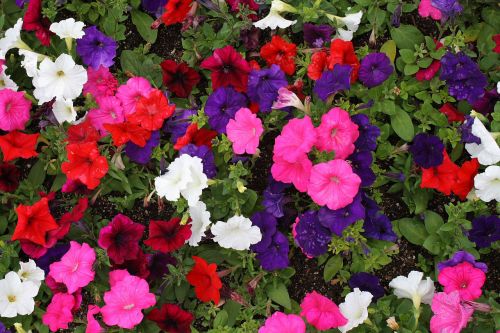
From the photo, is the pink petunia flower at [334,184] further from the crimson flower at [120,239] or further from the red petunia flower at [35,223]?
the red petunia flower at [35,223]

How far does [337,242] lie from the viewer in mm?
2951

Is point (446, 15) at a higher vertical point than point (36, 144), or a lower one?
higher

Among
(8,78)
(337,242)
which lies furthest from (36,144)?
(337,242)

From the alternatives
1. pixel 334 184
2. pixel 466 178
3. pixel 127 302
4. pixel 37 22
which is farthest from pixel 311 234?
pixel 37 22

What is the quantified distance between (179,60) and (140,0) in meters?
0.39

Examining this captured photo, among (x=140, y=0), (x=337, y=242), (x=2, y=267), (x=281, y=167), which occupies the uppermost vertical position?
(x=140, y=0)

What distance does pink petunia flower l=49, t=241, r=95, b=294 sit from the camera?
2873mm

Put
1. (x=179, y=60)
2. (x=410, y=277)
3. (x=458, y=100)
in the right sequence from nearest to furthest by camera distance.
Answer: (x=410, y=277) → (x=458, y=100) → (x=179, y=60)

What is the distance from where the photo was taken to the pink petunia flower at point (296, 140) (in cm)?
269

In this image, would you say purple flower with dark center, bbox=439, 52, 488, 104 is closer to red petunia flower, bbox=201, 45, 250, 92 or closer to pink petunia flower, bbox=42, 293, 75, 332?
red petunia flower, bbox=201, 45, 250, 92

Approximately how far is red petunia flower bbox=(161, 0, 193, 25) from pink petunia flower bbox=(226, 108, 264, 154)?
64 centimetres

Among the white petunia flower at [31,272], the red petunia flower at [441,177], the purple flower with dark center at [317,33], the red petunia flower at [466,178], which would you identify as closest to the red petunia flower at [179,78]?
the purple flower with dark center at [317,33]

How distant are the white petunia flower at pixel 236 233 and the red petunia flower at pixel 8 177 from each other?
103 cm

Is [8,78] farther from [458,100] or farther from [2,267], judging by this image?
[458,100]
